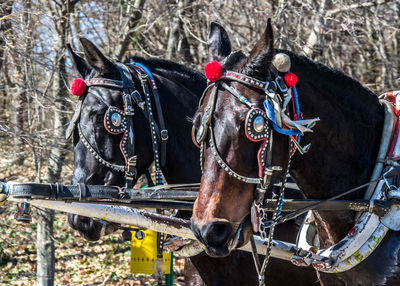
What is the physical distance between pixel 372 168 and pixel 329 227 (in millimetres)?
395

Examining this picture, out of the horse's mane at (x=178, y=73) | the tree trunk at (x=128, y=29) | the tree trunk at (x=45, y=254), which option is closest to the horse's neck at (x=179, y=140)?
the horse's mane at (x=178, y=73)

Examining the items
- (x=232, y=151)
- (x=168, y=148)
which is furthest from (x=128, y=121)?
(x=232, y=151)

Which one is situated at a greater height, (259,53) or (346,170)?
(259,53)

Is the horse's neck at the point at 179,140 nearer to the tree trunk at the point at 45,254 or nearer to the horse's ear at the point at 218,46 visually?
the horse's ear at the point at 218,46

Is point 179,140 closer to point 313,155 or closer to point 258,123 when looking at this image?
point 313,155

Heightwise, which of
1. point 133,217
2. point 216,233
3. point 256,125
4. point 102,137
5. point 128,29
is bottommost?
point 133,217

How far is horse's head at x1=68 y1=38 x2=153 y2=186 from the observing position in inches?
161

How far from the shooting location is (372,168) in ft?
10.4

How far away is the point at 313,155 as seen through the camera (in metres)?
3.04

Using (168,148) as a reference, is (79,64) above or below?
above

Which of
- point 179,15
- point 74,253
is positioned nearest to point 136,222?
point 179,15

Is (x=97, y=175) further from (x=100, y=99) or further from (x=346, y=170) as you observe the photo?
(x=346, y=170)

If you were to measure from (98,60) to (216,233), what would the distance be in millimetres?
2113

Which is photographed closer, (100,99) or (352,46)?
(100,99)
